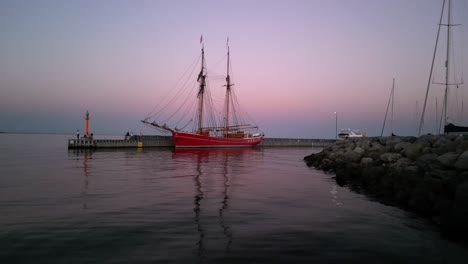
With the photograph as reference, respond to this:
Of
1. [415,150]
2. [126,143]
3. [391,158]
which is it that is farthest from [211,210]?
[126,143]

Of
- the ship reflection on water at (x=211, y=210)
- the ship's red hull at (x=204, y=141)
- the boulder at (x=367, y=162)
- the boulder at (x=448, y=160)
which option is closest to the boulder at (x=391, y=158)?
the boulder at (x=367, y=162)

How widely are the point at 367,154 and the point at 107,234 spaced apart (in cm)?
A: 1997

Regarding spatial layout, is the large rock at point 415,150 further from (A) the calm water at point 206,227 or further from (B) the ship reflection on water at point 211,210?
(B) the ship reflection on water at point 211,210

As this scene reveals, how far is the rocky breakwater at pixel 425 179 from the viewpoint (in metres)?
9.67

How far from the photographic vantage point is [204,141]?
62.8m

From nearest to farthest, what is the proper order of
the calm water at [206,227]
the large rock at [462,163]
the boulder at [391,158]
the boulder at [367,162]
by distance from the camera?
the calm water at [206,227], the large rock at [462,163], the boulder at [391,158], the boulder at [367,162]

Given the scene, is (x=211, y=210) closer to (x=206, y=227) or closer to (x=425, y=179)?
(x=206, y=227)

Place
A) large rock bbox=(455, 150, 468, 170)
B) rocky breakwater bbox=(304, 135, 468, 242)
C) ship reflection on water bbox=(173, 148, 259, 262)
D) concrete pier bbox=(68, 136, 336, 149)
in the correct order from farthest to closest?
1. concrete pier bbox=(68, 136, 336, 149)
2. large rock bbox=(455, 150, 468, 170)
3. rocky breakwater bbox=(304, 135, 468, 242)
4. ship reflection on water bbox=(173, 148, 259, 262)

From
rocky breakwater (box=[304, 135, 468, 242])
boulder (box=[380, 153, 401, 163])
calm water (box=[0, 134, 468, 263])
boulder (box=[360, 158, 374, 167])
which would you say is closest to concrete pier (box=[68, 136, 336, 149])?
calm water (box=[0, 134, 468, 263])

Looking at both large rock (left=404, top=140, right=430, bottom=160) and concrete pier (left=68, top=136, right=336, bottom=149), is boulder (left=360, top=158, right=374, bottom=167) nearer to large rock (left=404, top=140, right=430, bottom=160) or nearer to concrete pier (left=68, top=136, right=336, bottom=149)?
large rock (left=404, top=140, right=430, bottom=160)

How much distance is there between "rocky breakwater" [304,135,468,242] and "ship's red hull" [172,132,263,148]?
133ft

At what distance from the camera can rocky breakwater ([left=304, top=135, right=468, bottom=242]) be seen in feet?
31.7

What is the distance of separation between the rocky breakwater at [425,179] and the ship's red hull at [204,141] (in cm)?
4057

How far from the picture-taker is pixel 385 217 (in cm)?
1143
